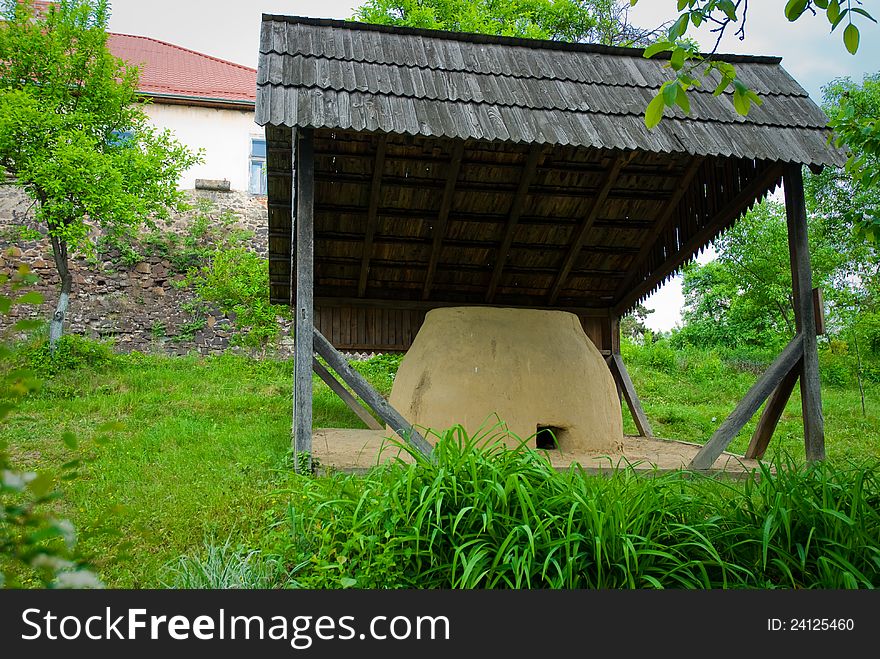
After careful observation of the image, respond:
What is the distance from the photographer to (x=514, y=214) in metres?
8.60

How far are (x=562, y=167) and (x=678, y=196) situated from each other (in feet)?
4.77

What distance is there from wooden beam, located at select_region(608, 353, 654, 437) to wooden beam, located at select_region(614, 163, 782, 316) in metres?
0.66

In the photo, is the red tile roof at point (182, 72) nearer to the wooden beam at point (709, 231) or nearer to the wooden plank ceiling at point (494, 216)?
the wooden plank ceiling at point (494, 216)

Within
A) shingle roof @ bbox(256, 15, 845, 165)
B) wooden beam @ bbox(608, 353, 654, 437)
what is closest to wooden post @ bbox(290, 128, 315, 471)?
shingle roof @ bbox(256, 15, 845, 165)

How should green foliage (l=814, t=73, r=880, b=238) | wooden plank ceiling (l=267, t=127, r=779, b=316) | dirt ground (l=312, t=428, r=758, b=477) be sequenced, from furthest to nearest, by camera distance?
1. wooden plank ceiling (l=267, t=127, r=779, b=316)
2. dirt ground (l=312, t=428, r=758, b=477)
3. green foliage (l=814, t=73, r=880, b=238)

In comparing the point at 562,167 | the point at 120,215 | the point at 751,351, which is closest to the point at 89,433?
the point at 120,215

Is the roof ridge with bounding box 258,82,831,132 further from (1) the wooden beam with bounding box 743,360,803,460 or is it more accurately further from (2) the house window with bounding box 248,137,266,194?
(2) the house window with bounding box 248,137,266,194

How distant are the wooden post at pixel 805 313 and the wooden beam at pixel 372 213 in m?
3.74

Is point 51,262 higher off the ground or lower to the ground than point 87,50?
lower

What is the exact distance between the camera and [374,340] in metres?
9.82

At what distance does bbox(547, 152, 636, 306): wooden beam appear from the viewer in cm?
802

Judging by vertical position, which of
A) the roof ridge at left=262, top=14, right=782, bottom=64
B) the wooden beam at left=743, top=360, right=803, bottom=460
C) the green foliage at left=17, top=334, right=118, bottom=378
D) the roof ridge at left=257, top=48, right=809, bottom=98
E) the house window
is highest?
the house window

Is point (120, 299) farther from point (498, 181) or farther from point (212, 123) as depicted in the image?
point (498, 181)

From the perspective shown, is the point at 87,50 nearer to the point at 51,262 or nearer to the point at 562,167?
the point at 51,262
